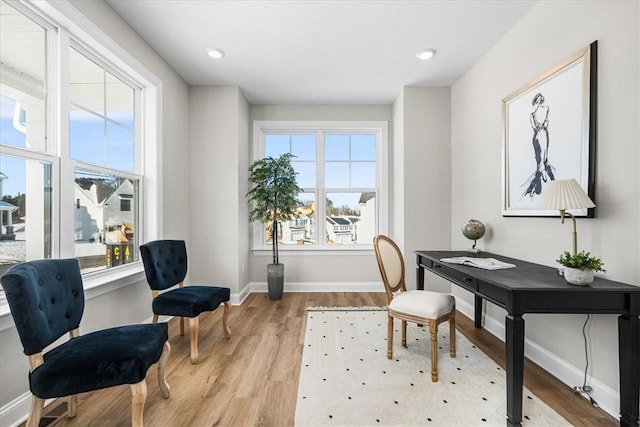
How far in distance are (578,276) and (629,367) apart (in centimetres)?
47

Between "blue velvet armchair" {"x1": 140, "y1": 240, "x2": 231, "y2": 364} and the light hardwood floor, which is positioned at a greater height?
"blue velvet armchair" {"x1": 140, "y1": 240, "x2": 231, "y2": 364}

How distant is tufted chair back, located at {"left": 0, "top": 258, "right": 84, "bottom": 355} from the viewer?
1.29m

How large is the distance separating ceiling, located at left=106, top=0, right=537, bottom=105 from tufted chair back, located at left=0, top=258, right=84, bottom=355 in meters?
2.01

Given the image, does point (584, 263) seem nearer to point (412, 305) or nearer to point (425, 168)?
point (412, 305)

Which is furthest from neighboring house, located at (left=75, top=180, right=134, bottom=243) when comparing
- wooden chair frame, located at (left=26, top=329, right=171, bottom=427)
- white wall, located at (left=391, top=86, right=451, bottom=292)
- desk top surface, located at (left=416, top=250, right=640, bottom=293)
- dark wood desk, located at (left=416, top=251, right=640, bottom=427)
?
white wall, located at (left=391, top=86, right=451, bottom=292)

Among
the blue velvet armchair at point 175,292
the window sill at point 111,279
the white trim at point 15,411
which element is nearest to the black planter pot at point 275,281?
the blue velvet armchair at point 175,292

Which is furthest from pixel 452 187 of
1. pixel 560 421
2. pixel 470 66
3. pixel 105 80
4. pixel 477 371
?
pixel 105 80

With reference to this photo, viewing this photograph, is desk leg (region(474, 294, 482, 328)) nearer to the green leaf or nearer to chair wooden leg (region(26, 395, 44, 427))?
the green leaf

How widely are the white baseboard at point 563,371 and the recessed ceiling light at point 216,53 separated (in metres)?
3.61

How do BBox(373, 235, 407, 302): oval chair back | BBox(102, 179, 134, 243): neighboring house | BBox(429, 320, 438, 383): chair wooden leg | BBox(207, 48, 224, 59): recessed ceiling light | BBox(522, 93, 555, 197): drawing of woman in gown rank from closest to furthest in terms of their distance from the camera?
1. BBox(429, 320, 438, 383): chair wooden leg
2. BBox(522, 93, 555, 197): drawing of woman in gown
3. BBox(373, 235, 407, 302): oval chair back
4. BBox(102, 179, 134, 243): neighboring house
5. BBox(207, 48, 224, 59): recessed ceiling light

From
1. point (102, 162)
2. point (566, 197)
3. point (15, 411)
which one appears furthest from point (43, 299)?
point (566, 197)

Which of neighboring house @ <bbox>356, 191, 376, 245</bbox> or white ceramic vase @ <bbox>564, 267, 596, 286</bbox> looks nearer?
white ceramic vase @ <bbox>564, 267, 596, 286</bbox>

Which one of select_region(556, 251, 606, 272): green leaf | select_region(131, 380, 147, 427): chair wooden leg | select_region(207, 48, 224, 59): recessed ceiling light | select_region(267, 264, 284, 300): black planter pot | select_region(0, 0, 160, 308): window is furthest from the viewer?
select_region(267, 264, 284, 300): black planter pot

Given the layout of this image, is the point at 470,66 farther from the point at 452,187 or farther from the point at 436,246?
the point at 436,246
